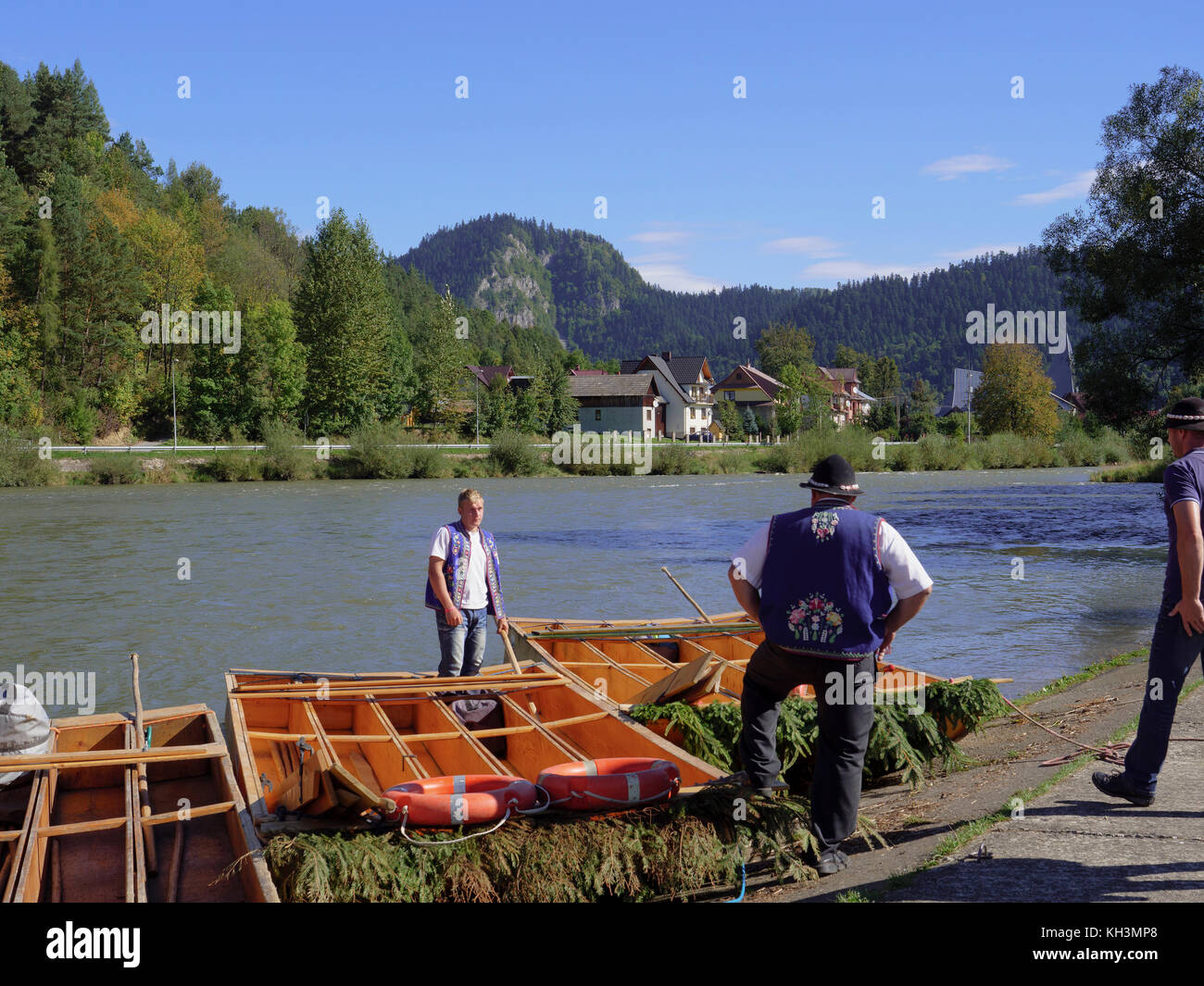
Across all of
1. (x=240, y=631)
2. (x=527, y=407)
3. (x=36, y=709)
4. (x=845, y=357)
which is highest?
(x=845, y=357)

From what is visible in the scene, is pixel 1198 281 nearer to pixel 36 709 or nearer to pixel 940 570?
pixel 940 570

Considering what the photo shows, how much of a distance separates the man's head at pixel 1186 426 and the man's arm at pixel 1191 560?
32 cm

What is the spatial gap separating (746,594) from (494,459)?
166 ft

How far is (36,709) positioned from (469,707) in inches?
117

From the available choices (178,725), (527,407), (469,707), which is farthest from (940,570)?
(527,407)

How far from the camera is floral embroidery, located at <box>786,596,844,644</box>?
455cm

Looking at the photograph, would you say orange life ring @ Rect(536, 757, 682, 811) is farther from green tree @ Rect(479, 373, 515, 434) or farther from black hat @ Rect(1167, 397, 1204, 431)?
green tree @ Rect(479, 373, 515, 434)

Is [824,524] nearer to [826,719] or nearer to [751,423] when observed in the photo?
[826,719]

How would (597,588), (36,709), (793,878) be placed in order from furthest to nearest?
1. (597,588)
2. (36,709)
3. (793,878)

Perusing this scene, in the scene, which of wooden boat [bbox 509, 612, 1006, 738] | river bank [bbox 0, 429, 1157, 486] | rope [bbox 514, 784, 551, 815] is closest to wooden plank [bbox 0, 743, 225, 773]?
rope [bbox 514, 784, 551, 815]

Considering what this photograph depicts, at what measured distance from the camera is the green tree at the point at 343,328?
67375 millimetres

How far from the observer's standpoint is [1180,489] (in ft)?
15.3

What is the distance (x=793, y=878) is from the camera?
5.12 m

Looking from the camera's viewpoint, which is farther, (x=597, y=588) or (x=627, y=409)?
(x=627, y=409)
